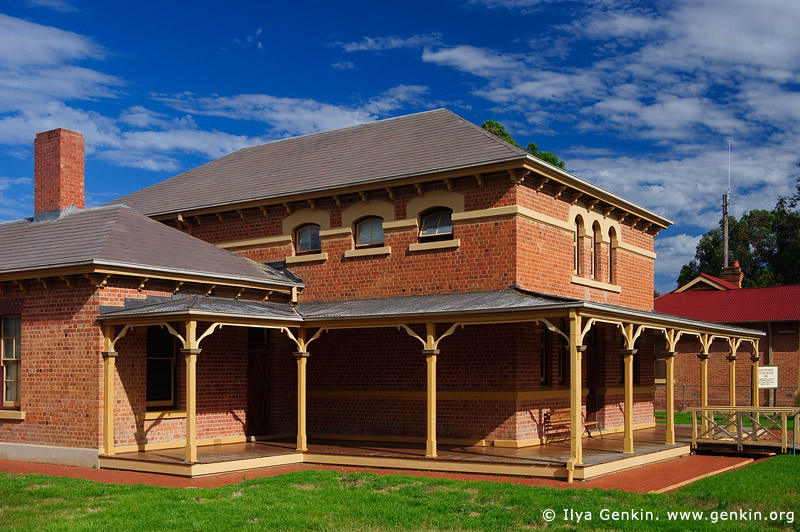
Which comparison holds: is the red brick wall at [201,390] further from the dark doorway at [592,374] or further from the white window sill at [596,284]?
the dark doorway at [592,374]

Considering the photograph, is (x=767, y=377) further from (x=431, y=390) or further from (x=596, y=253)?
(x=431, y=390)

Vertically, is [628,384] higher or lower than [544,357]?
lower

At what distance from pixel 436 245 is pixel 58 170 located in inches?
362

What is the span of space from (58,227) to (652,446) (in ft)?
46.0

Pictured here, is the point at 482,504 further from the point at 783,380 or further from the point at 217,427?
the point at 783,380

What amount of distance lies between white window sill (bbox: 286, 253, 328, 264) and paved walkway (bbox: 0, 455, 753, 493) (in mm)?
5678

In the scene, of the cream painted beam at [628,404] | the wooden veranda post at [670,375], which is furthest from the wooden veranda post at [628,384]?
the wooden veranda post at [670,375]

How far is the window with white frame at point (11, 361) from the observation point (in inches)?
717

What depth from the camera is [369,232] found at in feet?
67.6

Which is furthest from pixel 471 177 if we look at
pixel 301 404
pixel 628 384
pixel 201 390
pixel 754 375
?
pixel 754 375

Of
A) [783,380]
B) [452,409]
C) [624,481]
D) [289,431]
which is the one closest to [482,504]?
[624,481]

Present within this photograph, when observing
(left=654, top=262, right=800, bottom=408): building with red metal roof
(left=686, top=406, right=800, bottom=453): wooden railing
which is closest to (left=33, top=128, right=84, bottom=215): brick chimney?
(left=686, top=406, right=800, bottom=453): wooden railing

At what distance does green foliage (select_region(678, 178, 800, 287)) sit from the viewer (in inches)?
2391

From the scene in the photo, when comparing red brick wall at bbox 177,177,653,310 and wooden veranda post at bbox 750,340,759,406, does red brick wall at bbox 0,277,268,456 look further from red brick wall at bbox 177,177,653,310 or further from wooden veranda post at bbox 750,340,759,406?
wooden veranda post at bbox 750,340,759,406
